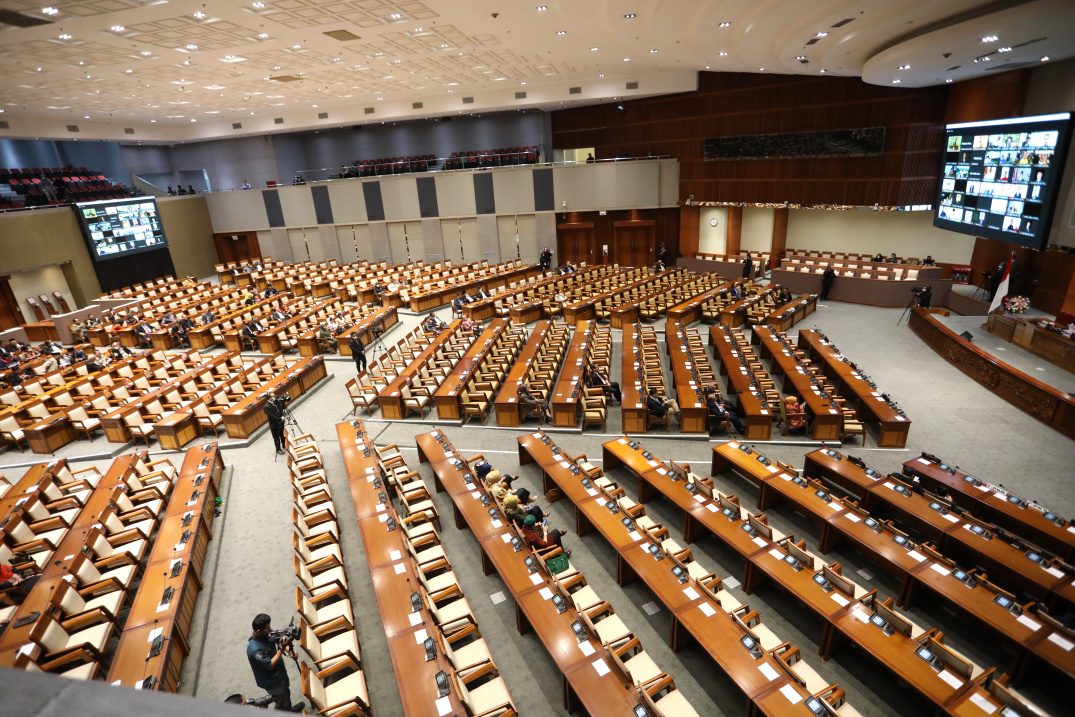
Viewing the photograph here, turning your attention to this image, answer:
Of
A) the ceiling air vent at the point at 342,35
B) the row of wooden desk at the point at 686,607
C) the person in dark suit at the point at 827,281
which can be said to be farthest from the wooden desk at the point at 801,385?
the ceiling air vent at the point at 342,35

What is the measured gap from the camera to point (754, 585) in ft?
20.4

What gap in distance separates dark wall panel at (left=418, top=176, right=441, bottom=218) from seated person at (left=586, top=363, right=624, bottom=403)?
16792 mm

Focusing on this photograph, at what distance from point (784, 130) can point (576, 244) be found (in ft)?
32.9

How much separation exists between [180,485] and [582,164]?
2041 centimetres

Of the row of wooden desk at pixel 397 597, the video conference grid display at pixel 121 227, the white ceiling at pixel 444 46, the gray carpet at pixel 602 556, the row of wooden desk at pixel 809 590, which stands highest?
the white ceiling at pixel 444 46

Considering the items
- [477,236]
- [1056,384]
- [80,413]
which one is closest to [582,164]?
[477,236]

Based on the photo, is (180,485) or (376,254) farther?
(376,254)

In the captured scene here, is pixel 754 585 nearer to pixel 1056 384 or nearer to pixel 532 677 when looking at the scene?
pixel 532 677

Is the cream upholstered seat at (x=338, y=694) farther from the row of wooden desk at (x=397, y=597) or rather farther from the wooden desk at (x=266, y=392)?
the wooden desk at (x=266, y=392)

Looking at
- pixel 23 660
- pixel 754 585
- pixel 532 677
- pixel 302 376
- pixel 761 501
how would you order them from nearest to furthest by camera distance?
pixel 23 660
pixel 532 677
pixel 754 585
pixel 761 501
pixel 302 376

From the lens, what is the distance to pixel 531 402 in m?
10.5

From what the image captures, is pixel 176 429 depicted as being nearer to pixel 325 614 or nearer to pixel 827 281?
pixel 325 614

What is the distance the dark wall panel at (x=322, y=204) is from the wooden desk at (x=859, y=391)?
22557 mm

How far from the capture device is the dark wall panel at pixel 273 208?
27.2 m
